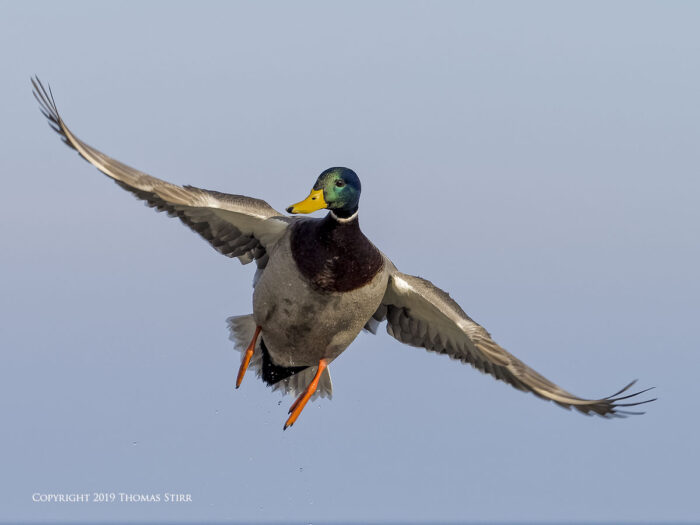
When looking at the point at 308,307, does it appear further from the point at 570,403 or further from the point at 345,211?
the point at 570,403

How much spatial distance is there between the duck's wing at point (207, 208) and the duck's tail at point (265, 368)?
76cm

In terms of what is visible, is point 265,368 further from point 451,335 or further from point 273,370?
point 451,335

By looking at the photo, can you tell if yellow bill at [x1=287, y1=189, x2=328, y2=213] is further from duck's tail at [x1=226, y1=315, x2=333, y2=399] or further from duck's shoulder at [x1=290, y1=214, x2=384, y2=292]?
duck's tail at [x1=226, y1=315, x2=333, y2=399]

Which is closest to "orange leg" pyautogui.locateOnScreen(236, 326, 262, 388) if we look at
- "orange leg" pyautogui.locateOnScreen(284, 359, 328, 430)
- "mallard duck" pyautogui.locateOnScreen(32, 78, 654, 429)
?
"mallard duck" pyautogui.locateOnScreen(32, 78, 654, 429)

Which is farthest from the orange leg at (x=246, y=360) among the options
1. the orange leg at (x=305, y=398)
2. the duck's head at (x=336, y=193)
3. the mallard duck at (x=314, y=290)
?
the duck's head at (x=336, y=193)

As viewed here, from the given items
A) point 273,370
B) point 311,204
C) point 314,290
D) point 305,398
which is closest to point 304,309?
point 314,290

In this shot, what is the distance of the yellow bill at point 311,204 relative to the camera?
8438 millimetres

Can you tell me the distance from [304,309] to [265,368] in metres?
1.51

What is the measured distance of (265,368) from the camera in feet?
33.9

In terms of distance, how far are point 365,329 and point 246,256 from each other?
4.27 feet

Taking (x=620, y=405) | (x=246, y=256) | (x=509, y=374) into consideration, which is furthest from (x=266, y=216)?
(x=620, y=405)

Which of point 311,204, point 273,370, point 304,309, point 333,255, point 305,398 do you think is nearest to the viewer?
point 311,204

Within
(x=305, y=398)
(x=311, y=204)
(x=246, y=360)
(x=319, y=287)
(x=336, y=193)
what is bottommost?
(x=305, y=398)

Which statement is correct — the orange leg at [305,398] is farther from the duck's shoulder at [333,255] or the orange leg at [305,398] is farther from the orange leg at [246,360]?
the duck's shoulder at [333,255]
